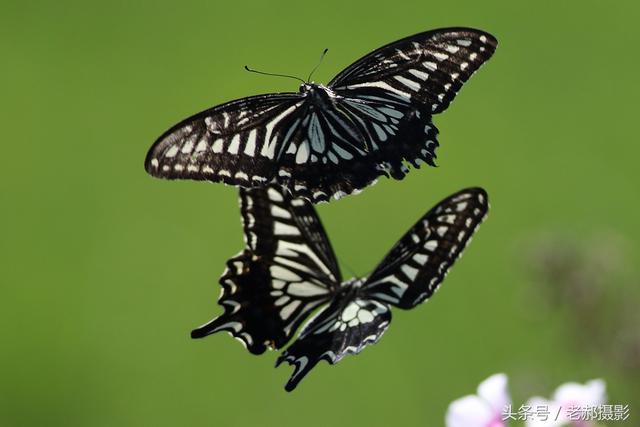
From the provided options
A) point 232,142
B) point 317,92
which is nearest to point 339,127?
point 317,92

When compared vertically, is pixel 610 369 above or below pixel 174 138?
below

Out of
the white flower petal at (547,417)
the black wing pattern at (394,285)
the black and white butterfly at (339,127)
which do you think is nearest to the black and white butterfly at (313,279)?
the black wing pattern at (394,285)

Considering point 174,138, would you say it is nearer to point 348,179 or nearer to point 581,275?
point 348,179

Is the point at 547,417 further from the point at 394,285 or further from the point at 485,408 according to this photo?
the point at 394,285

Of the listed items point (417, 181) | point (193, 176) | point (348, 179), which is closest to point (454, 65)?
point (348, 179)

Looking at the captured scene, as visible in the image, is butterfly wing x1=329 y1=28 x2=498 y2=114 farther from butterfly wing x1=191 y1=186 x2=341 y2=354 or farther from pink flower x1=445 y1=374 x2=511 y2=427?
pink flower x1=445 y1=374 x2=511 y2=427
